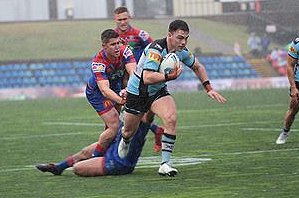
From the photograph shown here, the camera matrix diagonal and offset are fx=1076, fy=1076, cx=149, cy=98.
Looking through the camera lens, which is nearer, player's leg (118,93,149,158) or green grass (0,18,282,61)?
player's leg (118,93,149,158)

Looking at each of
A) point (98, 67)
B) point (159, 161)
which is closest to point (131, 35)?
point (159, 161)

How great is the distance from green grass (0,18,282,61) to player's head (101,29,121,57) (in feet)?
121

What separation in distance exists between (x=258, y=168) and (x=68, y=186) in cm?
231

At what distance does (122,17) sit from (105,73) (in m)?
2.26

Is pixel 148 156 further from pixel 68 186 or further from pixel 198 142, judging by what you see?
pixel 68 186

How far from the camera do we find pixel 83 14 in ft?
174

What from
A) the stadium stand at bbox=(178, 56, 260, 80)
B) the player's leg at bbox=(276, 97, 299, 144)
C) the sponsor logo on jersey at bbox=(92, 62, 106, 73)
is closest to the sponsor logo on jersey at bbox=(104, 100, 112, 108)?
the sponsor logo on jersey at bbox=(92, 62, 106, 73)

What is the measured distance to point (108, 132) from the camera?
13.1m

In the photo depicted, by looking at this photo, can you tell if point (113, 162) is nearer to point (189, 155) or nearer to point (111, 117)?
point (111, 117)

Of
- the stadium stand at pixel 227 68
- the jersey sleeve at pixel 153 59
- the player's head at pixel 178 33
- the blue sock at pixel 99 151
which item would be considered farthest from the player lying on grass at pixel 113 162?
the stadium stand at pixel 227 68

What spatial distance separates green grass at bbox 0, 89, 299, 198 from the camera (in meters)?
10.8

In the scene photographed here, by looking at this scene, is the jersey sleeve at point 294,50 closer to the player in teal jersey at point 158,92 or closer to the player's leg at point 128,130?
the player in teal jersey at point 158,92

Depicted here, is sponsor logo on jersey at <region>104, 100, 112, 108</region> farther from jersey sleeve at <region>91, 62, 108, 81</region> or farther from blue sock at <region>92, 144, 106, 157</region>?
blue sock at <region>92, 144, 106, 157</region>

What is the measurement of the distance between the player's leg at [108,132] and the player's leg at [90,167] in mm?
350
